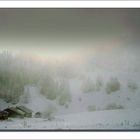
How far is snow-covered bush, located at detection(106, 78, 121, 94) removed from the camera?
2.00 meters

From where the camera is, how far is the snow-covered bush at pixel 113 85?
6.56 feet

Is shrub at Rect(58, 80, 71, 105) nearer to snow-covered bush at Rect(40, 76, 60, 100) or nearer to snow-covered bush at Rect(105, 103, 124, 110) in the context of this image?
snow-covered bush at Rect(40, 76, 60, 100)

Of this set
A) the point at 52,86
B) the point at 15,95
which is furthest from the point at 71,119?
the point at 15,95

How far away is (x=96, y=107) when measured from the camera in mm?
1999

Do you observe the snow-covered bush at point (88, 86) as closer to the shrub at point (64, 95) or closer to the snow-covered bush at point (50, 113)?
the shrub at point (64, 95)

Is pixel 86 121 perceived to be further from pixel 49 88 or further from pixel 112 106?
pixel 49 88

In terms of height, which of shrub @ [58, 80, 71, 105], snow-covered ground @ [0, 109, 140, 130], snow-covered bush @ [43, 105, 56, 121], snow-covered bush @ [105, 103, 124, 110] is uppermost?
shrub @ [58, 80, 71, 105]

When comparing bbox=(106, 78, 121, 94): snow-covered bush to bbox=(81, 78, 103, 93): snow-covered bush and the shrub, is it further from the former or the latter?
the shrub

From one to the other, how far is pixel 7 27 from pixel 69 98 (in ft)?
2.48

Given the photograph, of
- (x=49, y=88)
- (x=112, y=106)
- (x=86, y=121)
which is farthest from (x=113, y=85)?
(x=49, y=88)

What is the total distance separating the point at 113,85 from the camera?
200 cm

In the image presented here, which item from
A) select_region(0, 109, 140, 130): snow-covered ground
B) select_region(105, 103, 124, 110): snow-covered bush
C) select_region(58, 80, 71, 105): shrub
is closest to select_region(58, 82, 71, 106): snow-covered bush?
select_region(58, 80, 71, 105): shrub

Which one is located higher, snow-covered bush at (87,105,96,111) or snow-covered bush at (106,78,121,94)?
snow-covered bush at (106,78,121,94)

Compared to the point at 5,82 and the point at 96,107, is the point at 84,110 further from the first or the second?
the point at 5,82
